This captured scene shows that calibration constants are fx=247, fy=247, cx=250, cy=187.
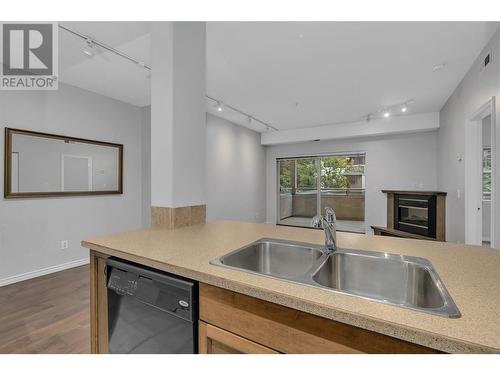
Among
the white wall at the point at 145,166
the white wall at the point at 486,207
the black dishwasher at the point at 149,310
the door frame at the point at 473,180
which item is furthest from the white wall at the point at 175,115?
the white wall at the point at 486,207

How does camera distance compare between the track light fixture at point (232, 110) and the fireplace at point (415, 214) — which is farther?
the fireplace at point (415, 214)

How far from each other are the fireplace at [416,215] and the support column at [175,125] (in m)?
4.18

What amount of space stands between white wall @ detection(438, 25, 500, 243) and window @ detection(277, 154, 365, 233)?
5.72ft

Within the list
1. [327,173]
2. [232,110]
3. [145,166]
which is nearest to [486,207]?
[327,173]

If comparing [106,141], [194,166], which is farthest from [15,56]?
[194,166]

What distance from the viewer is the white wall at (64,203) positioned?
2.85m

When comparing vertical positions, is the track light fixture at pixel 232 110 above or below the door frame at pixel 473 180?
above

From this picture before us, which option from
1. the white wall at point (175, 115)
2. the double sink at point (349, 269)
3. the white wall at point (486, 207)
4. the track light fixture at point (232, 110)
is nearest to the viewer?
the double sink at point (349, 269)

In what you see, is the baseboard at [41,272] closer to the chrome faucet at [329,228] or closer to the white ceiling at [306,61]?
the white ceiling at [306,61]

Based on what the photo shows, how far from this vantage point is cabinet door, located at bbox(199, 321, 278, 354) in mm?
808

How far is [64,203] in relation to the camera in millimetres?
3299

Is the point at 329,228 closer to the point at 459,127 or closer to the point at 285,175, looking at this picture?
the point at 459,127

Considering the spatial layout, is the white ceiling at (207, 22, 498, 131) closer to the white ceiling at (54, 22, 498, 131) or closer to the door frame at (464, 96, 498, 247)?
the white ceiling at (54, 22, 498, 131)

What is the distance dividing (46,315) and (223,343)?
226 centimetres
